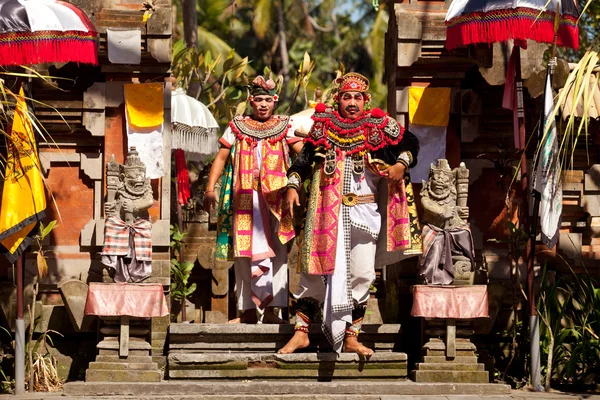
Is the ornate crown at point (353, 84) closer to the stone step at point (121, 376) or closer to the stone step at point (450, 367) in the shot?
the stone step at point (450, 367)

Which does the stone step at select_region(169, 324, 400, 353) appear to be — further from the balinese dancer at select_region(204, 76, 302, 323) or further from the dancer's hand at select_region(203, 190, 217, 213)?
the dancer's hand at select_region(203, 190, 217, 213)

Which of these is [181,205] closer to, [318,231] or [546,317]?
[318,231]

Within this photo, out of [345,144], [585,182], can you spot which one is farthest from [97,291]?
[585,182]

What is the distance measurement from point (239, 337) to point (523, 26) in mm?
3179

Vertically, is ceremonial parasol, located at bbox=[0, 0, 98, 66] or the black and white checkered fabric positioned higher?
ceremonial parasol, located at bbox=[0, 0, 98, 66]

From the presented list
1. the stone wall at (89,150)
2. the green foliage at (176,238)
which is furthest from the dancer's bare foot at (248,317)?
the green foliage at (176,238)

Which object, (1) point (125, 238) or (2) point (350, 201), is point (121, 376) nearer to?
(1) point (125, 238)

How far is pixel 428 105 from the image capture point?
1004 cm

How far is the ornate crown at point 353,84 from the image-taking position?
29.4ft

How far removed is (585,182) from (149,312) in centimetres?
397

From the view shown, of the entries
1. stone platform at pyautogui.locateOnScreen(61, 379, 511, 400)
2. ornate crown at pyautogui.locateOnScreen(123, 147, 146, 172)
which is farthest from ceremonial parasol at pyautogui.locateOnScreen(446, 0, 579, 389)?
ornate crown at pyautogui.locateOnScreen(123, 147, 146, 172)

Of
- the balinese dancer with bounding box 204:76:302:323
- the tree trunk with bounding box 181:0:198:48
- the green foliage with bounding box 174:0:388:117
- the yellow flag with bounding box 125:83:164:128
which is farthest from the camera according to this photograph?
the green foliage with bounding box 174:0:388:117

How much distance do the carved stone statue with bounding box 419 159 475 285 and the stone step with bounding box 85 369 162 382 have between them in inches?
85.2

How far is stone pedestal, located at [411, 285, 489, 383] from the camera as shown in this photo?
8.89m
